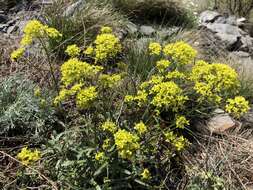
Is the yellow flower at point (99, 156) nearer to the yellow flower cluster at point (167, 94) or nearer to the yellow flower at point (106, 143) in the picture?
the yellow flower at point (106, 143)

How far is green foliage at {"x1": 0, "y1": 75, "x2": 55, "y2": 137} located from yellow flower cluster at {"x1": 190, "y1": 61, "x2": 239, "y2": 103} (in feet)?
4.28

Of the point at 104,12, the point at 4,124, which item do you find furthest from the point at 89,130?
the point at 104,12

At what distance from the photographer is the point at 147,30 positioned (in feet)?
20.1

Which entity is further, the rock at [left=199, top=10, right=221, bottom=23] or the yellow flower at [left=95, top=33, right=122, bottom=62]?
the rock at [left=199, top=10, right=221, bottom=23]

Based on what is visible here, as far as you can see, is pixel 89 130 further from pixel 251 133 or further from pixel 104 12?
pixel 104 12

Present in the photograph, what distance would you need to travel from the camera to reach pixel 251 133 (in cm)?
430

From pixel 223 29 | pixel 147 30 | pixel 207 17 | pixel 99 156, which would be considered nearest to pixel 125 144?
pixel 99 156

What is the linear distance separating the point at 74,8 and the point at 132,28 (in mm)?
894

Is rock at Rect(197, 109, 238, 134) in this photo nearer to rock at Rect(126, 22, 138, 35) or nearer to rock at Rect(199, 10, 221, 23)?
rock at Rect(126, 22, 138, 35)

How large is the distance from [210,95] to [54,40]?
242 centimetres

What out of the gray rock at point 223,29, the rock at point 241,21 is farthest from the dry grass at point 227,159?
the rock at point 241,21

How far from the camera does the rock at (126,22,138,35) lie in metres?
5.72

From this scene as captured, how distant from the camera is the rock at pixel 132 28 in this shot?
5718 mm

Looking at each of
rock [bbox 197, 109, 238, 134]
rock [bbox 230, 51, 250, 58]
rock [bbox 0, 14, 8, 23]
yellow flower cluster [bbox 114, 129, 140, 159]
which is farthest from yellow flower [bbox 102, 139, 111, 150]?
rock [bbox 230, 51, 250, 58]
